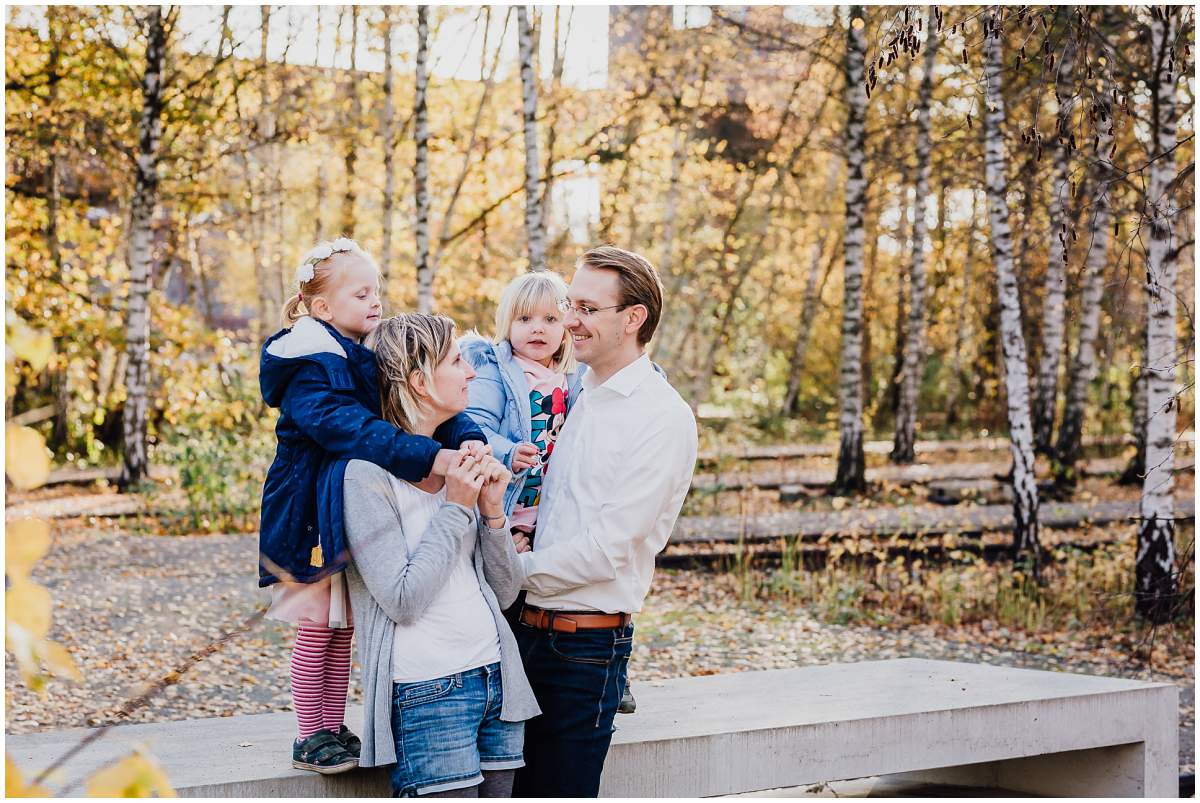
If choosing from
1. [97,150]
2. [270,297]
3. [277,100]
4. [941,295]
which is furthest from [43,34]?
[941,295]

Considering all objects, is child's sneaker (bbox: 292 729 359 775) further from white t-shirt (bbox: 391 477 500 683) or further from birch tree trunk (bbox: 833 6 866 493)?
birch tree trunk (bbox: 833 6 866 493)

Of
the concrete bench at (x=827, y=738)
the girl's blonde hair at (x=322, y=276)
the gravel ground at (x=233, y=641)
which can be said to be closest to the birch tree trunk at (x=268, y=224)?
the gravel ground at (x=233, y=641)

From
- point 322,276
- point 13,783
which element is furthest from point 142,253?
point 13,783

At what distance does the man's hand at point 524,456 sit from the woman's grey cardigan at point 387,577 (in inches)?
14.4

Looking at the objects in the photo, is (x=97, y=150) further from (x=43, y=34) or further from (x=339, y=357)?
(x=339, y=357)

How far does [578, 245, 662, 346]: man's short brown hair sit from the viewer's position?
8.55 feet

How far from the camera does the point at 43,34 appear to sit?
39.8 ft

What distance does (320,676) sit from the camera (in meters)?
2.68

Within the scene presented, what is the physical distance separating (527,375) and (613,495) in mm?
730

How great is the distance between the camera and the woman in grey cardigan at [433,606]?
2350 mm

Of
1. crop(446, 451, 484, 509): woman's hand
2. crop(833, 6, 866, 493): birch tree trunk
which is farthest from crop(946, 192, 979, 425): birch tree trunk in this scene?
crop(446, 451, 484, 509): woman's hand

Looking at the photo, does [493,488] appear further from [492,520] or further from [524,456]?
[524,456]

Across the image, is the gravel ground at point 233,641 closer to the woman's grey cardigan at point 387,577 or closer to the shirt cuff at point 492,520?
the woman's grey cardigan at point 387,577

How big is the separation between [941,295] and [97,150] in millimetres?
14141
